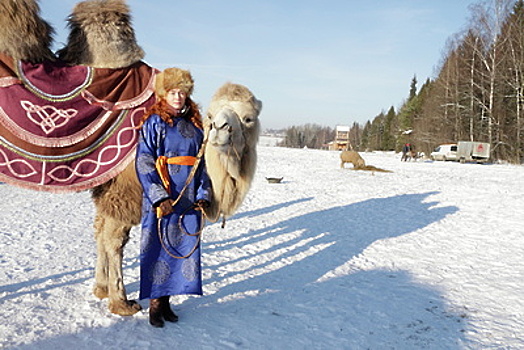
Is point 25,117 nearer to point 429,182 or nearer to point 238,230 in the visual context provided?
A: point 238,230

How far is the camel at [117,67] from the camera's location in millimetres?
Answer: 2494

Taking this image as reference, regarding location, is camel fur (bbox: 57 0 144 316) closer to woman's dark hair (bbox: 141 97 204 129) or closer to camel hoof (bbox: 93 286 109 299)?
camel hoof (bbox: 93 286 109 299)

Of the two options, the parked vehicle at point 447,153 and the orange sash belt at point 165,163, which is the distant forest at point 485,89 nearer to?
the parked vehicle at point 447,153

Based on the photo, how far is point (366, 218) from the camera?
23.9ft

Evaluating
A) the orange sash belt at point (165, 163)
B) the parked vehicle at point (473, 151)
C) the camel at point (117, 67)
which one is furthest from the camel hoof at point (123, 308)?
the parked vehicle at point (473, 151)

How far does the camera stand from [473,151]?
24.7 m

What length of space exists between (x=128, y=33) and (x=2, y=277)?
279 cm

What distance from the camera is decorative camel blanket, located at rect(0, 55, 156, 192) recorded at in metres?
2.52

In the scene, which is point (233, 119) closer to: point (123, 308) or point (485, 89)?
point (123, 308)

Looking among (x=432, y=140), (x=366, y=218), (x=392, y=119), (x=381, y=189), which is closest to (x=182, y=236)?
(x=366, y=218)

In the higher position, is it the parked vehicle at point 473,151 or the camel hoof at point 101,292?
the parked vehicle at point 473,151

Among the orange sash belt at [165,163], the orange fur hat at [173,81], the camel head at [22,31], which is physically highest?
the camel head at [22,31]

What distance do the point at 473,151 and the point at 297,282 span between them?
2573cm

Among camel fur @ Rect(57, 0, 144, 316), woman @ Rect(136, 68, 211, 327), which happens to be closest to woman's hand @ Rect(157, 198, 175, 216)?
woman @ Rect(136, 68, 211, 327)
